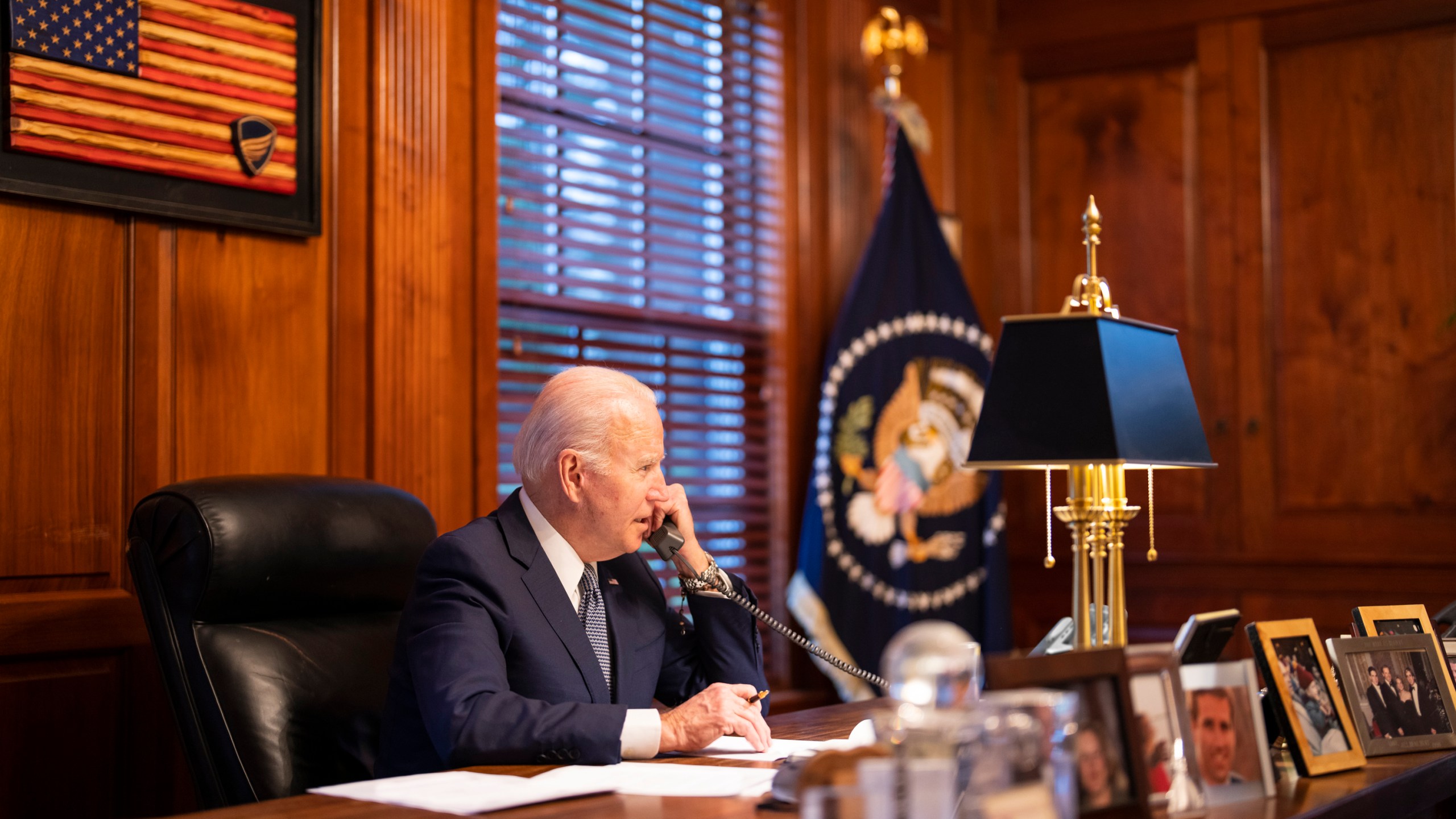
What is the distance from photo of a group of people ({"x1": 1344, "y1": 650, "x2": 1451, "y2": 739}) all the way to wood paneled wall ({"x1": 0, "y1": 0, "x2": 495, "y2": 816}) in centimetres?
188

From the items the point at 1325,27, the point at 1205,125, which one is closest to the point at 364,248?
the point at 1205,125

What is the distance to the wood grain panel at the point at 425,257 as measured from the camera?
281cm

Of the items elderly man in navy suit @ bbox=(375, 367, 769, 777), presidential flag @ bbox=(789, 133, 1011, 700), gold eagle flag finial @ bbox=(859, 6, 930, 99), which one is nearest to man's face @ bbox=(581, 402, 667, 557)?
elderly man in navy suit @ bbox=(375, 367, 769, 777)

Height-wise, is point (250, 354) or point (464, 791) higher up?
point (250, 354)

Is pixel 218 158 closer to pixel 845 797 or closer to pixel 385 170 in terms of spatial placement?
pixel 385 170

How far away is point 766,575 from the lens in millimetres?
3805

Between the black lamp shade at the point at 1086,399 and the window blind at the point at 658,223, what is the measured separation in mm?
1513

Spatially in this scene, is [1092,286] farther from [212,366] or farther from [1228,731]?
[212,366]

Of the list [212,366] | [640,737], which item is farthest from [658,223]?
[640,737]

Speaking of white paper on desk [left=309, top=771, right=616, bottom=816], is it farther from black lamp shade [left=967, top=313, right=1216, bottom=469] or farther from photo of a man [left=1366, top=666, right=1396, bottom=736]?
photo of a man [left=1366, top=666, right=1396, bottom=736]

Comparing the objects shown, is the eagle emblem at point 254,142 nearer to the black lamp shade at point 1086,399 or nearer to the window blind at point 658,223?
A: the window blind at point 658,223

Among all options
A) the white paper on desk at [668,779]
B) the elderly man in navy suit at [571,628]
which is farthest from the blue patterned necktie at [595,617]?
the white paper on desk at [668,779]

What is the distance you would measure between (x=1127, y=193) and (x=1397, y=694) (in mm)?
2730

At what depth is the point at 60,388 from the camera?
7.63ft
